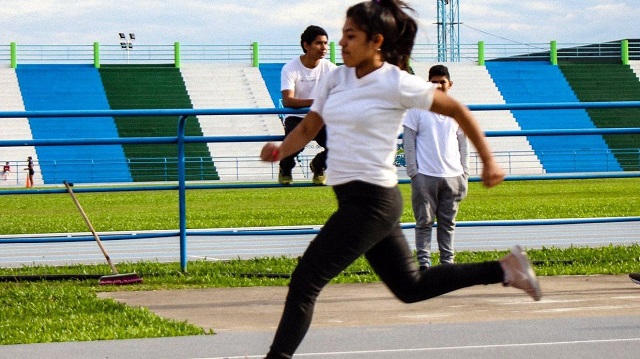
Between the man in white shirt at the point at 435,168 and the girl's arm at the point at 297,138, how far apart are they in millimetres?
3626

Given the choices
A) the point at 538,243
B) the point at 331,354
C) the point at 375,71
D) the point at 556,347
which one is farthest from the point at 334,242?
the point at 538,243

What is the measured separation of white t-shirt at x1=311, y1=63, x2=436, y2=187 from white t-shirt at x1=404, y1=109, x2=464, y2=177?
3844 mm

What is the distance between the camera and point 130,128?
4450 cm

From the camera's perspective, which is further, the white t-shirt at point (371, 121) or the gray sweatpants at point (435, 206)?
the gray sweatpants at point (435, 206)

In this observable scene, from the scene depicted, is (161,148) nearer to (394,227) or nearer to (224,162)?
(224,162)

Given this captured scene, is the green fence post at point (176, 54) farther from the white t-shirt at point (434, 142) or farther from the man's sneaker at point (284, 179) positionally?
the white t-shirt at point (434, 142)

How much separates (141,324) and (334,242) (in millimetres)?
2587

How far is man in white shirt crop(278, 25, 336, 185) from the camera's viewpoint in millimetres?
9477

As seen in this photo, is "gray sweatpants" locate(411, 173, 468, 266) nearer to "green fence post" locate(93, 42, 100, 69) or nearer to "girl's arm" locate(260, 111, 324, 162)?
"girl's arm" locate(260, 111, 324, 162)

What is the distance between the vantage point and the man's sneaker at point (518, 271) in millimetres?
4875

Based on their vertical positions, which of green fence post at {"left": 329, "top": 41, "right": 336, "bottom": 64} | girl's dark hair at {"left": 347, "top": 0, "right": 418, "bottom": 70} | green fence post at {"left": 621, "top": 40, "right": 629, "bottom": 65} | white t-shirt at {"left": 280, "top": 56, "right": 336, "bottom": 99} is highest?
girl's dark hair at {"left": 347, "top": 0, "right": 418, "bottom": 70}

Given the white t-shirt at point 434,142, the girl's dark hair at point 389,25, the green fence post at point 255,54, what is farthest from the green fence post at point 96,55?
the girl's dark hair at point 389,25

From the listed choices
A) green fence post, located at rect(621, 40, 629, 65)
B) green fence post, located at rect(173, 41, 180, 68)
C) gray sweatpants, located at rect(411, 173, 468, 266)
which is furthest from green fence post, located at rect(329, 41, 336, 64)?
gray sweatpants, located at rect(411, 173, 468, 266)

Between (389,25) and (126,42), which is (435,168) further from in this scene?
(126,42)
